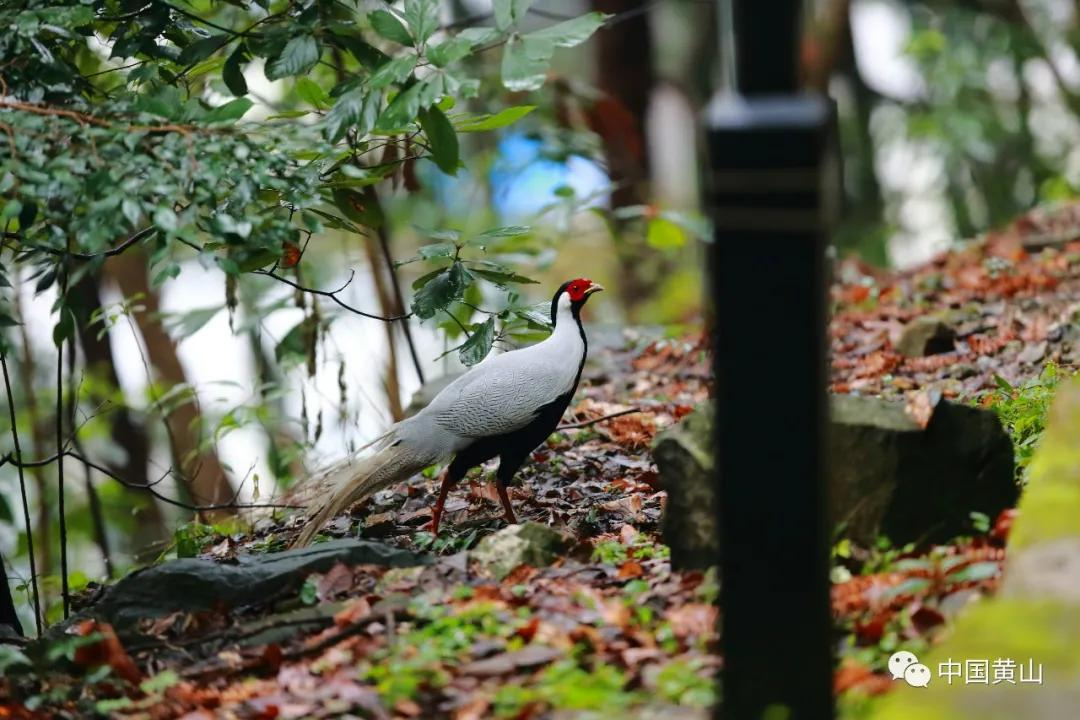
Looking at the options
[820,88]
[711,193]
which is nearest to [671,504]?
[711,193]

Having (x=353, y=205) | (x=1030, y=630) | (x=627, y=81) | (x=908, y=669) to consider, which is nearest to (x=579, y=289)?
(x=353, y=205)

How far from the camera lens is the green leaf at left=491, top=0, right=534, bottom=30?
12.0ft

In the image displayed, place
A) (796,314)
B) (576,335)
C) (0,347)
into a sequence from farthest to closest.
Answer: (576,335)
(0,347)
(796,314)

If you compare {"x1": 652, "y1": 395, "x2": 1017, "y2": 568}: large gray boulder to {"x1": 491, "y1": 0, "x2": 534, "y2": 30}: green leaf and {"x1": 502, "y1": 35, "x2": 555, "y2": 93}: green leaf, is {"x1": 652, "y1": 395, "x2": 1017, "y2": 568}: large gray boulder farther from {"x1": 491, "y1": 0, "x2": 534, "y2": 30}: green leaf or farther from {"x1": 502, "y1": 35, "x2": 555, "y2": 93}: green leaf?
{"x1": 491, "y1": 0, "x2": 534, "y2": 30}: green leaf

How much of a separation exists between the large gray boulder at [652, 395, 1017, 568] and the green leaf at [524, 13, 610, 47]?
1.35 metres

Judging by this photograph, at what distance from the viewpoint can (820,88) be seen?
977cm

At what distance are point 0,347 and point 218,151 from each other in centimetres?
86

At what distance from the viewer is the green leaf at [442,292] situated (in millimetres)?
4268

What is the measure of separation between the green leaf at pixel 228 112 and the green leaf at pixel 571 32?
3.08ft

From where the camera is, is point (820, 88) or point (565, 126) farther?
point (820, 88)

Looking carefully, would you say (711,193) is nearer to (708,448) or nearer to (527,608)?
(708,448)

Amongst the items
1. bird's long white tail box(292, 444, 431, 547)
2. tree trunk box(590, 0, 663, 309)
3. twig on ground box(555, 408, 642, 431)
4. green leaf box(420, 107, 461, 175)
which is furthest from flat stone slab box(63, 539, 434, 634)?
Answer: tree trunk box(590, 0, 663, 309)

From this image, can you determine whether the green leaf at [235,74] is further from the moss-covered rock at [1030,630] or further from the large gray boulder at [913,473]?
the moss-covered rock at [1030,630]

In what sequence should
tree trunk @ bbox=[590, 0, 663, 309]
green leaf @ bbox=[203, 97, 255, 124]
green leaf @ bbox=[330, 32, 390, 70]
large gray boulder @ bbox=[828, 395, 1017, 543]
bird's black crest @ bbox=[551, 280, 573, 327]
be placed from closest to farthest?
large gray boulder @ bbox=[828, 395, 1017, 543] < green leaf @ bbox=[203, 97, 255, 124] < green leaf @ bbox=[330, 32, 390, 70] < bird's black crest @ bbox=[551, 280, 573, 327] < tree trunk @ bbox=[590, 0, 663, 309]
